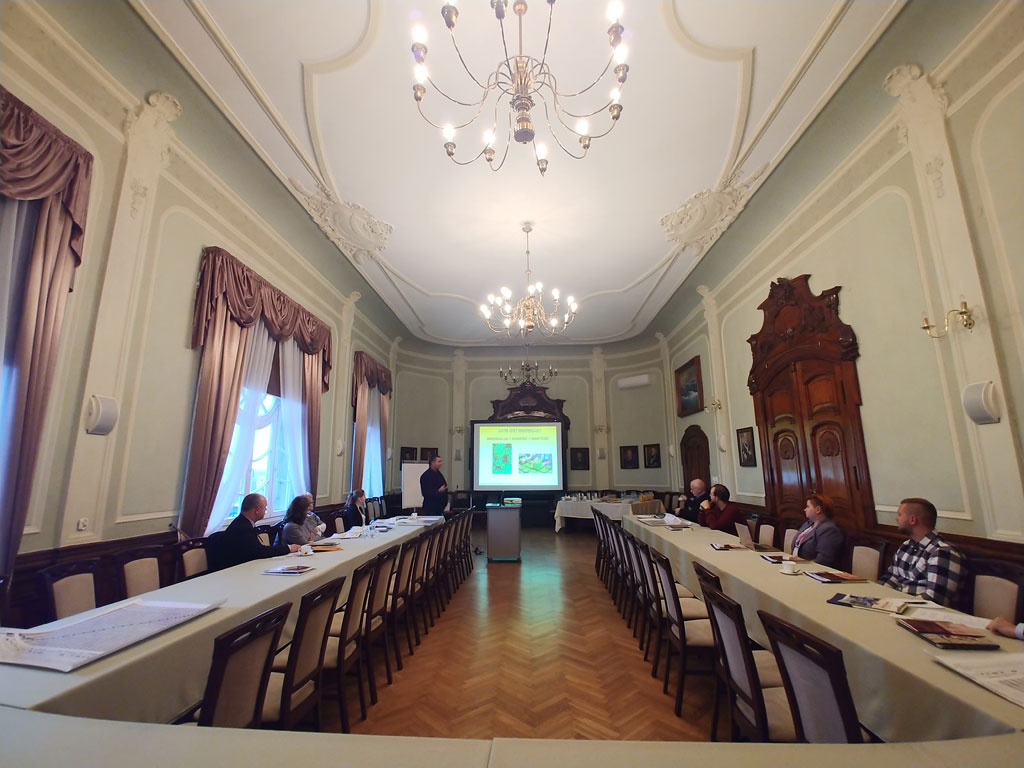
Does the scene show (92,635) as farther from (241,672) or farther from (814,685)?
(814,685)

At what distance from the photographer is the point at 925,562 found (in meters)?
2.54

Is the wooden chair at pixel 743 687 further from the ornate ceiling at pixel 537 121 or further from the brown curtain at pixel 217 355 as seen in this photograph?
the brown curtain at pixel 217 355

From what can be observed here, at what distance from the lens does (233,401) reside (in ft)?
14.4

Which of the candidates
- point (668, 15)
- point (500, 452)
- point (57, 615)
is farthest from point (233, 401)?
point (500, 452)

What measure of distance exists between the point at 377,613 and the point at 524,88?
345 cm

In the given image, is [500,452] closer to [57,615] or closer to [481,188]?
[481,188]

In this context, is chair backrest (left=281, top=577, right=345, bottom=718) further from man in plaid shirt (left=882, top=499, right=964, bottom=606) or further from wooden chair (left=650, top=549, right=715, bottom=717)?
man in plaid shirt (left=882, top=499, right=964, bottom=606)

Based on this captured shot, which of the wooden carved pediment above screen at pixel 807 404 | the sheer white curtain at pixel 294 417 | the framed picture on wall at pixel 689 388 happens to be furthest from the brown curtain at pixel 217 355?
the framed picture on wall at pixel 689 388

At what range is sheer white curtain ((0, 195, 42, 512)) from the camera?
2.51 meters

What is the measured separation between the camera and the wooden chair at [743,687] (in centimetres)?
175

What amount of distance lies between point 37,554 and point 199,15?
11.5 feet

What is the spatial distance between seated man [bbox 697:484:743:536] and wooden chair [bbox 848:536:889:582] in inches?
58.7

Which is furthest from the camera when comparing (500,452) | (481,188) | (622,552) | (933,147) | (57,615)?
(500,452)

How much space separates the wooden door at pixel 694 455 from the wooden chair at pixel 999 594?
5.12 meters
